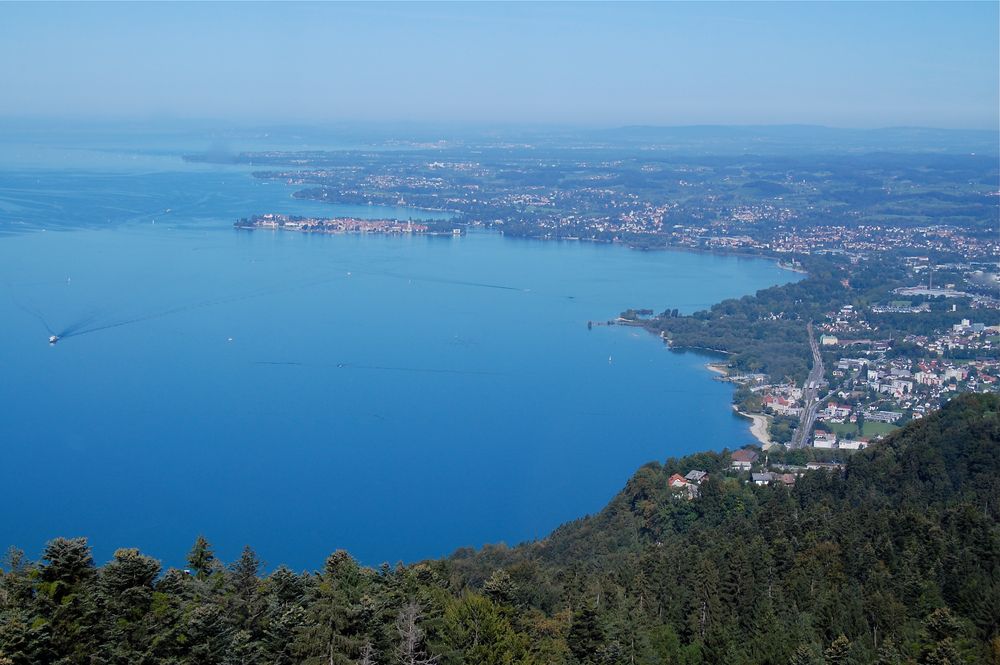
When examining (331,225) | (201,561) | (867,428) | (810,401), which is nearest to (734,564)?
(201,561)

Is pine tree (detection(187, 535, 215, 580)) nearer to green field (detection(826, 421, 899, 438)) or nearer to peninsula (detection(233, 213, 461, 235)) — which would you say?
green field (detection(826, 421, 899, 438))

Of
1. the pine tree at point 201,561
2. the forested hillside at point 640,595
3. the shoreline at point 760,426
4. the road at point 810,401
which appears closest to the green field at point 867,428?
the road at point 810,401

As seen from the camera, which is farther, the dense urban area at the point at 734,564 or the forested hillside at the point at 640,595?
the dense urban area at the point at 734,564

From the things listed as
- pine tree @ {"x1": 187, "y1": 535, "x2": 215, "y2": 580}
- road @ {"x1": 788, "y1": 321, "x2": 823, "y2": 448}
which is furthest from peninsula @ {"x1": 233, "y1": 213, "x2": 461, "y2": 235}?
pine tree @ {"x1": 187, "y1": 535, "x2": 215, "y2": 580}

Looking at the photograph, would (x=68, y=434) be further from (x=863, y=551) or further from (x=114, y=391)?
(x=863, y=551)

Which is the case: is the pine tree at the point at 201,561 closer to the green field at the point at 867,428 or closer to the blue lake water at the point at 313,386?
the blue lake water at the point at 313,386
